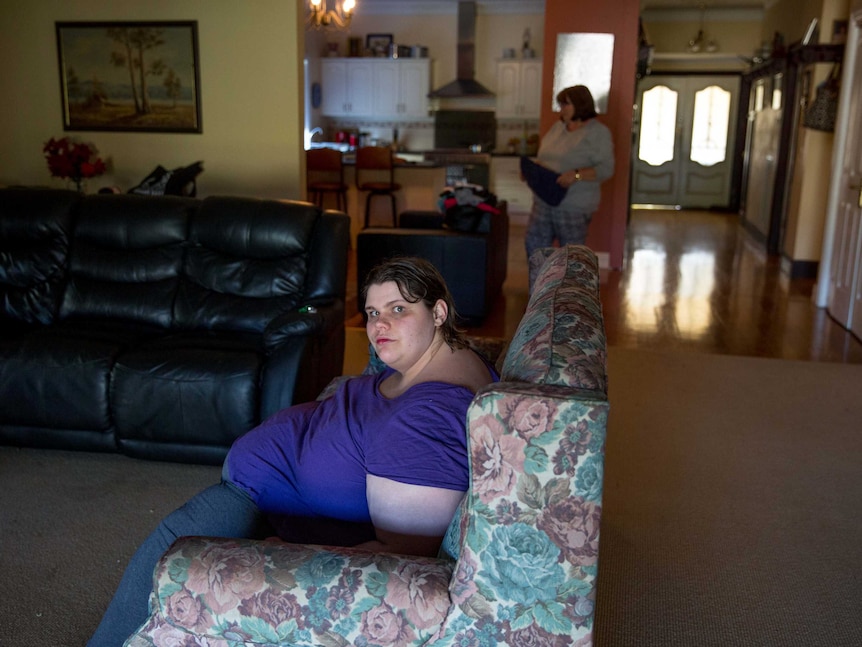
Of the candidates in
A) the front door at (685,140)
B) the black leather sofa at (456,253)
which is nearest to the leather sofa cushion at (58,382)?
the black leather sofa at (456,253)

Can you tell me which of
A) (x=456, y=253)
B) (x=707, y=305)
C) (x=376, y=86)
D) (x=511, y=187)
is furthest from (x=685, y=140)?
(x=456, y=253)

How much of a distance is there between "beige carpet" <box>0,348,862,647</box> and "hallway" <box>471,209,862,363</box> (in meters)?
1.01

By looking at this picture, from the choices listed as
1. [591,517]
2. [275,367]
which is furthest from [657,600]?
[275,367]

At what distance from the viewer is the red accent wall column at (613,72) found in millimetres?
7160

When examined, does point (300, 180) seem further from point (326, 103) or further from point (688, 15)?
point (688, 15)

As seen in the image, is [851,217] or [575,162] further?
[851,217]

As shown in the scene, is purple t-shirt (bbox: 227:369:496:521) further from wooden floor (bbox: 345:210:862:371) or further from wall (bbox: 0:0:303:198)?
wall (bbox: 0:0:303:198)

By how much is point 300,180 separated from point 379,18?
649 cm

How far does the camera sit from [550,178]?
5391mm

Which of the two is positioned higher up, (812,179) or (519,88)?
(519,88)

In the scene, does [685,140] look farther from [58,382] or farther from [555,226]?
[58,382]

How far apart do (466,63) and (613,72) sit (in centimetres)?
422

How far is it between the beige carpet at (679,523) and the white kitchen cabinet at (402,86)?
800 centimetres

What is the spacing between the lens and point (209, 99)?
566cm
